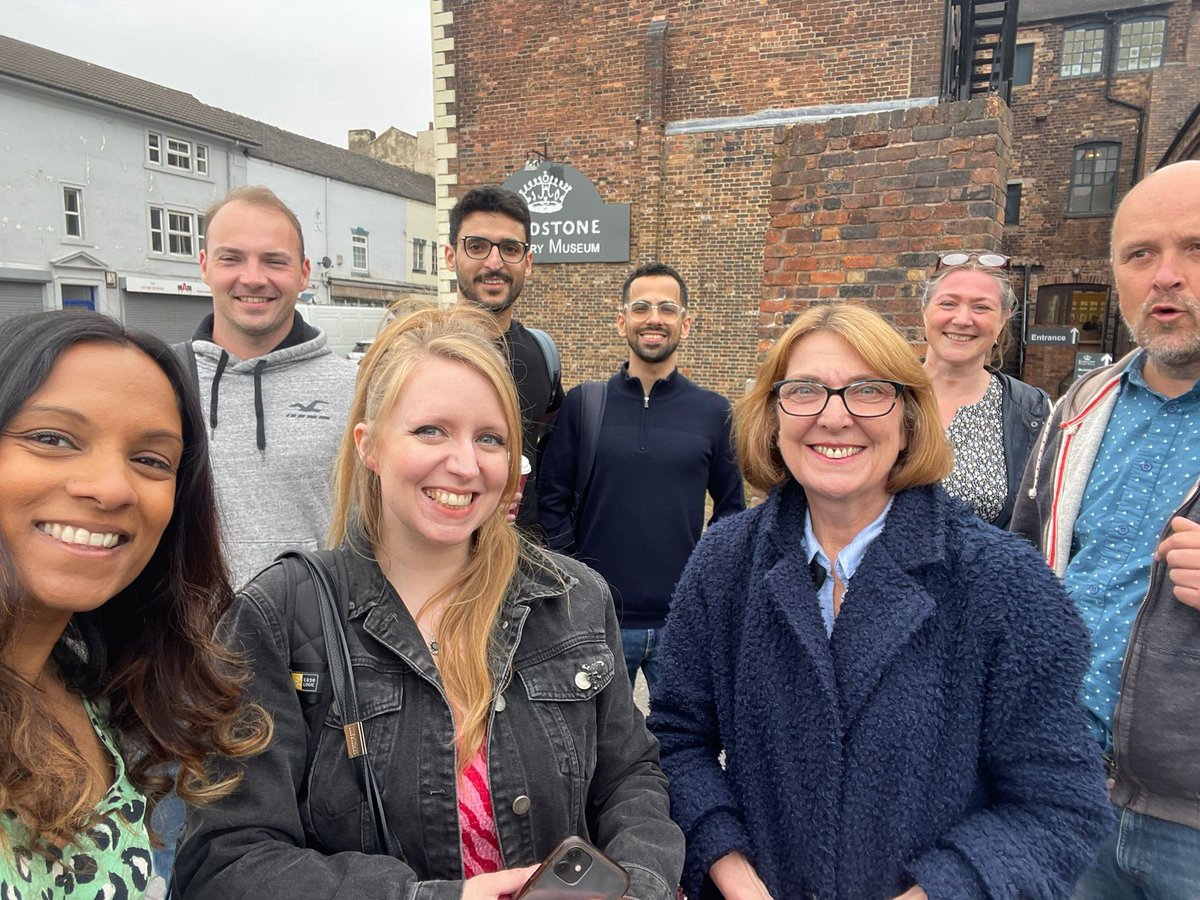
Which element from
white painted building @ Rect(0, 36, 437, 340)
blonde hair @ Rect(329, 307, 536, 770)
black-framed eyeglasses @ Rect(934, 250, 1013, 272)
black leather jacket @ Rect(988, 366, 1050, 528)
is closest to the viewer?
blonde hair @ Rect(329, 307, 536, 770)

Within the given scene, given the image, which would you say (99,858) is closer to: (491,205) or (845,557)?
(845,557)

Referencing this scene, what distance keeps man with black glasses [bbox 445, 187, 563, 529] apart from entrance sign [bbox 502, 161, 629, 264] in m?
9.86

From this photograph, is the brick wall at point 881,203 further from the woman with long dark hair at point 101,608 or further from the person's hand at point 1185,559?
the woman with long dark hair at point 101,608

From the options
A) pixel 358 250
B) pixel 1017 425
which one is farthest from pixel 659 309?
pixel 358 250

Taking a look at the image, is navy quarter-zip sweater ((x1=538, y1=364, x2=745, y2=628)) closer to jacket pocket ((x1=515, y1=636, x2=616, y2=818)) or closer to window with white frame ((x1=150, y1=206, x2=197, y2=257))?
jacket pocket ((x1=515, y1=636, x2=616, y2=818))

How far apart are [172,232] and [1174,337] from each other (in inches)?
1184

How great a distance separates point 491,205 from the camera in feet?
10.5

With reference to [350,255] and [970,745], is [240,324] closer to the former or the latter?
[970,745]

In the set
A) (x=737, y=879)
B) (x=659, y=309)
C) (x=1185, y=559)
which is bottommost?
(x=737, y=879)

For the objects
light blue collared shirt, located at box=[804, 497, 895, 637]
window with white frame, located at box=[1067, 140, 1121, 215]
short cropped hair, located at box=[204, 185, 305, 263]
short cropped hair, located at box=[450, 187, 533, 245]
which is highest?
window with white frame, located at box=[1067, 140, 1121, 215]

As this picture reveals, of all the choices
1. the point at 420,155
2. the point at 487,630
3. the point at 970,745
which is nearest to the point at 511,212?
the point at 487,630

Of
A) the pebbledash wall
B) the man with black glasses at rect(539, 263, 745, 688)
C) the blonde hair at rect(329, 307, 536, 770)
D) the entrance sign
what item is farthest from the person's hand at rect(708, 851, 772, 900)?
the entrance sign

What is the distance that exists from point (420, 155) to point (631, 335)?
137ft

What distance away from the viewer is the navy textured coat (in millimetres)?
1401
